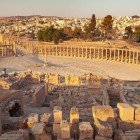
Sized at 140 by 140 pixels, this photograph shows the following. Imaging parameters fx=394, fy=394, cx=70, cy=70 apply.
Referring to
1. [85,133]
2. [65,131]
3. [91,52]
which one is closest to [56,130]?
[65,131]

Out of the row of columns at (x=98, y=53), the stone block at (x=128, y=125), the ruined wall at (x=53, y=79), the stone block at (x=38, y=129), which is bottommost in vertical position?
the row of columns at (x=98, y=53)

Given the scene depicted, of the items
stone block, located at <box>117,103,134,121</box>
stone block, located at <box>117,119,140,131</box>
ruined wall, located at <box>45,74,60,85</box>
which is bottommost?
ruined wall, located at <box>45,74,60,85</box>

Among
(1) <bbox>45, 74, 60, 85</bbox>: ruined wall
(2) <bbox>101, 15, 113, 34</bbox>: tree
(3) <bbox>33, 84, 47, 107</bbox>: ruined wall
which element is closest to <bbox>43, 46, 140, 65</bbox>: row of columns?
(2) <bbox>101, 15, 113, 34</bbox>: tree

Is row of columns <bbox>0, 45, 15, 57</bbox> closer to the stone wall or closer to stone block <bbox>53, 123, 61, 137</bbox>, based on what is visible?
the stone wall

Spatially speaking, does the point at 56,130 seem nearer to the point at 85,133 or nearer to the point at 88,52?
the point at 85,133

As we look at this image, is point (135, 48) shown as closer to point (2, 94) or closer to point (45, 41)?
point (45, 41)

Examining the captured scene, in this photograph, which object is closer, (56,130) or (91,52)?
(56,130)

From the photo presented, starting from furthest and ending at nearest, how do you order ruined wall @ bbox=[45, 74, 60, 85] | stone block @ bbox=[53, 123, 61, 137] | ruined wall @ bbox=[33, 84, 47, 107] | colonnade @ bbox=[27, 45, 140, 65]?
1. colonnade @ bbox=[27, 45, 140, 65]
2. ruined wall @ bbox=[45, 74, 60, 85]
3. ruined wall @ bbox=[33, 84, 47, 107]
4. stone block @ bbox=[53, 123, 61, 137]

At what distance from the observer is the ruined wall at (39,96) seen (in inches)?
981

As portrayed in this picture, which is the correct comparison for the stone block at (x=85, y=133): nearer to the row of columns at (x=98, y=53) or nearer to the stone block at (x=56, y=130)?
the stone block at (x=56, y=130)

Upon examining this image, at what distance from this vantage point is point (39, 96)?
1019 inches

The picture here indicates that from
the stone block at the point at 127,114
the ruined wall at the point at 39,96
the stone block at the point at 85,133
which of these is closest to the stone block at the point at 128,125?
the stone block at the point at 127,114

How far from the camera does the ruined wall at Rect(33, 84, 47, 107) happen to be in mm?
24922

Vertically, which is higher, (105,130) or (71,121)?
(105,130)
